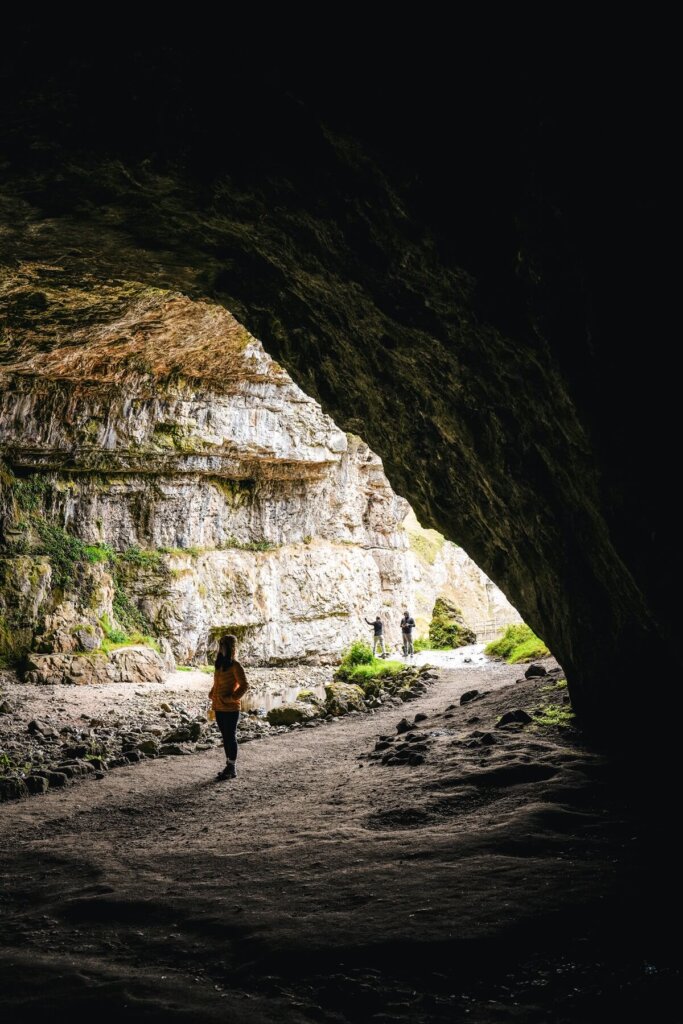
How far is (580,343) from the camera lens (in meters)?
3.78

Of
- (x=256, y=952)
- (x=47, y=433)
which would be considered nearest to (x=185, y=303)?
(x=47, y=433)

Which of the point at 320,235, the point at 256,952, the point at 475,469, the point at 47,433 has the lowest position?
the point at 256,952

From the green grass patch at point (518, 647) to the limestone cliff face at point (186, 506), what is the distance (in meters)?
11.9

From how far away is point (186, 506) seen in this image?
29.8 meters

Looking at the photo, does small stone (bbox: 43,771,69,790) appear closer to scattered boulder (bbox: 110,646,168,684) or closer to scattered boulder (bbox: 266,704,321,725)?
scattered boulder (bbox: 266,704,321,725)

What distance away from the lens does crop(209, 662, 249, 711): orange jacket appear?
786 cm

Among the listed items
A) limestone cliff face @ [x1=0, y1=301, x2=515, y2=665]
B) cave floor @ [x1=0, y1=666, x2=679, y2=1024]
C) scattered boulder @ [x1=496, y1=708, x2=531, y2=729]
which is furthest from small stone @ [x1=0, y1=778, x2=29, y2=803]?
limestone cliff face @ [x1=0, y1=301, x2=515, y2=665]

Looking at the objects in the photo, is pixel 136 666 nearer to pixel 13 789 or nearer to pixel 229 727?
pixel 13 789

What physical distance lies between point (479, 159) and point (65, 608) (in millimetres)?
22925

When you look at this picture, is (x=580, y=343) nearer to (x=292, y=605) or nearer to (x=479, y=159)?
(x=479, y=159)

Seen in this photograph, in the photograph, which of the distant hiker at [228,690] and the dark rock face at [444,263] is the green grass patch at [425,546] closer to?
the dark rock face at [444,263]

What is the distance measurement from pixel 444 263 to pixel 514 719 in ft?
19.2

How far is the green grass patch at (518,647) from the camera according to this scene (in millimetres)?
17469

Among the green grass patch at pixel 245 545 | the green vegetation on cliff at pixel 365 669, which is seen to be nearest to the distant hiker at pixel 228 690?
the green vegetation on cliff at pixel 365 669
